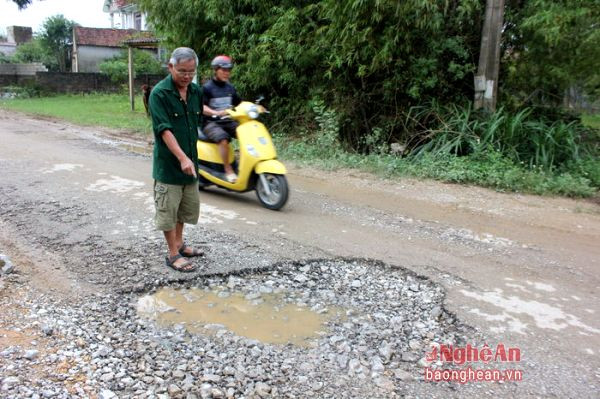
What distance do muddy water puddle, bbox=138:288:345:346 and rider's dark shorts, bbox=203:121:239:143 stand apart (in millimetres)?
2835

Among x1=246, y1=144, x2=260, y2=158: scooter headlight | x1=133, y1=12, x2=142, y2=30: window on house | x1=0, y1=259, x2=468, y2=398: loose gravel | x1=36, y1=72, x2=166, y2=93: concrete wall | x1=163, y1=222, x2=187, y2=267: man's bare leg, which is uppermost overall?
x1=133, y1=12, x2=142, y2=30: window on house

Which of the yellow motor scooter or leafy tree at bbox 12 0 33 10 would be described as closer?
the yellow motor scooter

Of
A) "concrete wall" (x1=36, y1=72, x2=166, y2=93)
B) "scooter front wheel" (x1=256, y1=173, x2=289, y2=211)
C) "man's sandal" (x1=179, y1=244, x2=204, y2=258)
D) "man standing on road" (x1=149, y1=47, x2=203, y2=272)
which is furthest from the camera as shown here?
"concrete wall" (x1=36, y1=72, x2=166, y2=93)

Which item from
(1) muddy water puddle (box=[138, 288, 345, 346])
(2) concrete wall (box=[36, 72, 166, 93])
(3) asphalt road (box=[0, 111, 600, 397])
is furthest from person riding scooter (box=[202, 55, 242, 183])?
(2) concrete wall (box=[36, 72, 166, 93])

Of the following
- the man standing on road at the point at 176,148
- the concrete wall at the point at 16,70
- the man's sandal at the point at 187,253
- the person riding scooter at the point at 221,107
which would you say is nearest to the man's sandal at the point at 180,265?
the man standing on road at the point at 176,148

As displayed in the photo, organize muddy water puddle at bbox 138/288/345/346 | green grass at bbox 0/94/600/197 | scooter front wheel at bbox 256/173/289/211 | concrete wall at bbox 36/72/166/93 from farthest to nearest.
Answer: concrete wall at bbox 36/72/166/93 → green grass at bbox 0/94/600/197 → scooter front wheel at bbox 256/173/289/211 → muddy water puddle at bbox 138/288/345/346

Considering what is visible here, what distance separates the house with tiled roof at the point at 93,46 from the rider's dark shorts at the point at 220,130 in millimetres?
30618

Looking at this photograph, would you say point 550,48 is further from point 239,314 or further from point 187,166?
point 239,314

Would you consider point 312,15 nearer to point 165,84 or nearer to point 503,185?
point 503,185

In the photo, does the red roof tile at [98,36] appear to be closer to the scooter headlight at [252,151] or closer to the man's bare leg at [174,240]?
the scooter headlight at [252,151]

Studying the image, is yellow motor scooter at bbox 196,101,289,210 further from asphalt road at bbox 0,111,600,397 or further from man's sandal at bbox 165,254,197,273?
man's sandal at bbox 165,254,197,273

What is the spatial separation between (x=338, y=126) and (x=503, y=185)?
3671 millimetres

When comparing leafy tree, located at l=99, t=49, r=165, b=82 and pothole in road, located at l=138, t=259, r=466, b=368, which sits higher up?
leafy tree, located at l=99, t=49, r=165, b=82

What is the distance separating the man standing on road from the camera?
3.62 m
